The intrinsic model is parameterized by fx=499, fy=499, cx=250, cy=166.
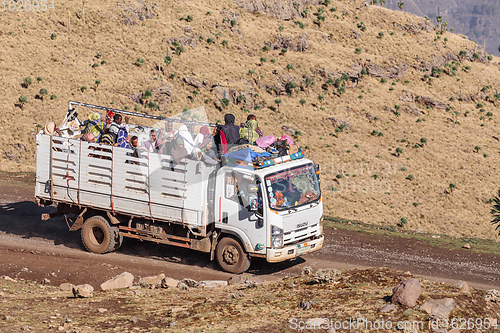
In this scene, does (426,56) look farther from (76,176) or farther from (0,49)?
(76,176)

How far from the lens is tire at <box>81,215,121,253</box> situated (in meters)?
14.1

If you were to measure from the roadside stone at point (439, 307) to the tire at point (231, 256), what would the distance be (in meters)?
5.39

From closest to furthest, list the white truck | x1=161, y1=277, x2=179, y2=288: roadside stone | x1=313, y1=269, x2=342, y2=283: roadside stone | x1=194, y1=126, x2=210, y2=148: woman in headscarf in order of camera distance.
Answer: x1=313, y1=269, x2=342, y2=283: roadside stone < x1=161, y1=277, x2=179, y2=288: roadside stone < the white truck < x1=194, y1=126, x2=210, y2=148: woman in headscarf

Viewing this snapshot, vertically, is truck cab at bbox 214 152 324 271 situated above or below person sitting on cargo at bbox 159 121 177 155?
below

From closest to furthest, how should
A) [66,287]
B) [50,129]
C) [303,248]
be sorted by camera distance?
[66,287] → [303,248] → [50,129]

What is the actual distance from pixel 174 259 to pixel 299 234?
387cm

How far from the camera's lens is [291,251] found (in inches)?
494

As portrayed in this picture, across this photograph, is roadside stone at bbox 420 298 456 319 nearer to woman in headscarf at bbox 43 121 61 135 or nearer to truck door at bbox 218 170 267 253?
truck door at bbox 218 170 267 253

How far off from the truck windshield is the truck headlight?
530 millimetres

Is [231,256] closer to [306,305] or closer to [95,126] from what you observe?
[306,305]

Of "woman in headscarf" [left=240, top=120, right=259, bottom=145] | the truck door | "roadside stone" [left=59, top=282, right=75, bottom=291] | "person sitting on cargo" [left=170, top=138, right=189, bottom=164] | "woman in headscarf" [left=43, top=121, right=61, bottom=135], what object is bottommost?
"roadside stone" [left=59, top=282, right=75, bottom=291]

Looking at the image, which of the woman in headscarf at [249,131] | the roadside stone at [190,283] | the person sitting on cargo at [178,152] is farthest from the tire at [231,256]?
the woman in headscarf at [249,131]

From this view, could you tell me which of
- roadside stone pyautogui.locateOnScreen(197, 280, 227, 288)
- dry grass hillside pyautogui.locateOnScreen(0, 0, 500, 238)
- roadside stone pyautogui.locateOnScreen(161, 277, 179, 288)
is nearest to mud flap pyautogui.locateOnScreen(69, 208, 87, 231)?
roadside stone pyautogui.locateOnScreen(161, 277, 179, 288)

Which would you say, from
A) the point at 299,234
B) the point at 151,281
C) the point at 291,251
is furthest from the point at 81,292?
the point at 299,234
